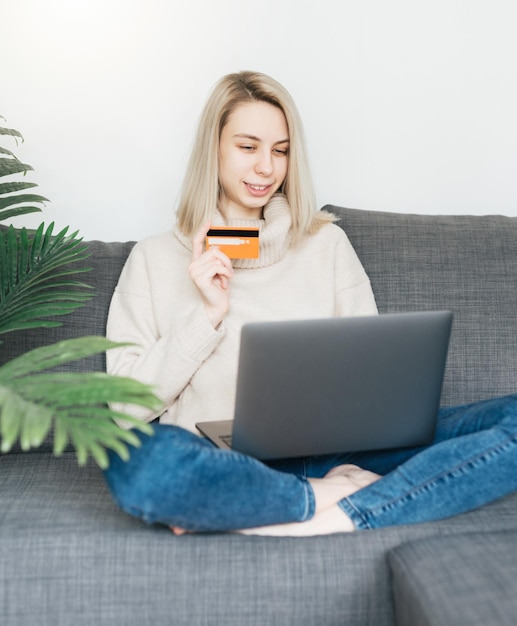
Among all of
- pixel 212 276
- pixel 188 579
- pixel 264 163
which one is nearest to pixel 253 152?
pixel 264 163

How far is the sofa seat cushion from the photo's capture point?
1003 mm

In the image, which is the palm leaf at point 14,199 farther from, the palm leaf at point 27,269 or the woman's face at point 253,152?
the woman's face at point 253,152

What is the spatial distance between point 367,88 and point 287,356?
1.33m

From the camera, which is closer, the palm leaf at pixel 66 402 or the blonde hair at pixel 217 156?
the palm leaf at pixel 66 402

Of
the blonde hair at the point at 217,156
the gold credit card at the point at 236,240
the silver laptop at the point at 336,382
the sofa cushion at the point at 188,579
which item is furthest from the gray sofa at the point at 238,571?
the blonde hair at the point at 217,156

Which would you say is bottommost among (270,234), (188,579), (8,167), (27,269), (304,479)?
(188,579)

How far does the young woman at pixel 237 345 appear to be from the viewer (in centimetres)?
120

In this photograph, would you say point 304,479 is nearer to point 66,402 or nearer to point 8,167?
point 66,402

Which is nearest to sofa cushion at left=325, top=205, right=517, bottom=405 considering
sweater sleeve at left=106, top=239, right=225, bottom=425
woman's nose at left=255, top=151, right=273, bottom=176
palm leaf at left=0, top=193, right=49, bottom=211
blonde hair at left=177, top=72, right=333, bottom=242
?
blonde hair at left=177, top=72, right=333, bottom=242

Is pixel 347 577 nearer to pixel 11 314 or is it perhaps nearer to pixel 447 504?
pixel 447 504

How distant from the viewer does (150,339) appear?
175 cm

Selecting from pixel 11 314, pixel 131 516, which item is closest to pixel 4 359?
pixel 11 314

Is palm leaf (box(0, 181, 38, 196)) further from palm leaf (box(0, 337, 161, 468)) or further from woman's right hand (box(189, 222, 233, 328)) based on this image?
palm leaf (box(0, 337, 161, 468))

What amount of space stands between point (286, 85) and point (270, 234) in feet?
2.11
